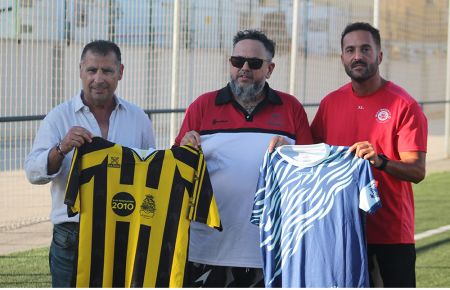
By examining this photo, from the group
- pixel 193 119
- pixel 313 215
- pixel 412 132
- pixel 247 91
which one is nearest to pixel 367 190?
pixel 313 215

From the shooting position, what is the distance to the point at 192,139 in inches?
183

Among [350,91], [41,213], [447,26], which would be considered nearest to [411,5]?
[447,26]

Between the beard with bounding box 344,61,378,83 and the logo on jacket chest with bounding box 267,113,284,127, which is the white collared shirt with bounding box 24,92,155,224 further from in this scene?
the beard with bounding box 344,61,378,83

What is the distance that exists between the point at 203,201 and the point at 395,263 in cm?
112

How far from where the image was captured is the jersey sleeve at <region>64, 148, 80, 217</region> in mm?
4508

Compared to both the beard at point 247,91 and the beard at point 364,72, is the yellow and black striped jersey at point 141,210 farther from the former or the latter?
the beard at point 364,72

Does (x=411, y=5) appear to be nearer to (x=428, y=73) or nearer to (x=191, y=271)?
(x=428, y=73)

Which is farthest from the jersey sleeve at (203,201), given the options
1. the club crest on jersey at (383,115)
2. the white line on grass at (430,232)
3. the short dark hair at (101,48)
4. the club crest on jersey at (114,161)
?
the white line on grass at (430,232)

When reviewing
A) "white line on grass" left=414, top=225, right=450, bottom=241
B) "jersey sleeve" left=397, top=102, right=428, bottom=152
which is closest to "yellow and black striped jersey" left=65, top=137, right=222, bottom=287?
"jersey sleeve" left=397, top=102, right=428, bottom=152

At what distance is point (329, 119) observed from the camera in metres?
4.96

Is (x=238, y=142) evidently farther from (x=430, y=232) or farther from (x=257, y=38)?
(x=430, y=232)

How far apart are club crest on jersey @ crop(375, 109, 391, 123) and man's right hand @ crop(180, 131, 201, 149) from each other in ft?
3.20

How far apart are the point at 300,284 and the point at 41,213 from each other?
628 centimetres

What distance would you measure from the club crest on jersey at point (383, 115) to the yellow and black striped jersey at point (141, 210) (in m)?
0.98
